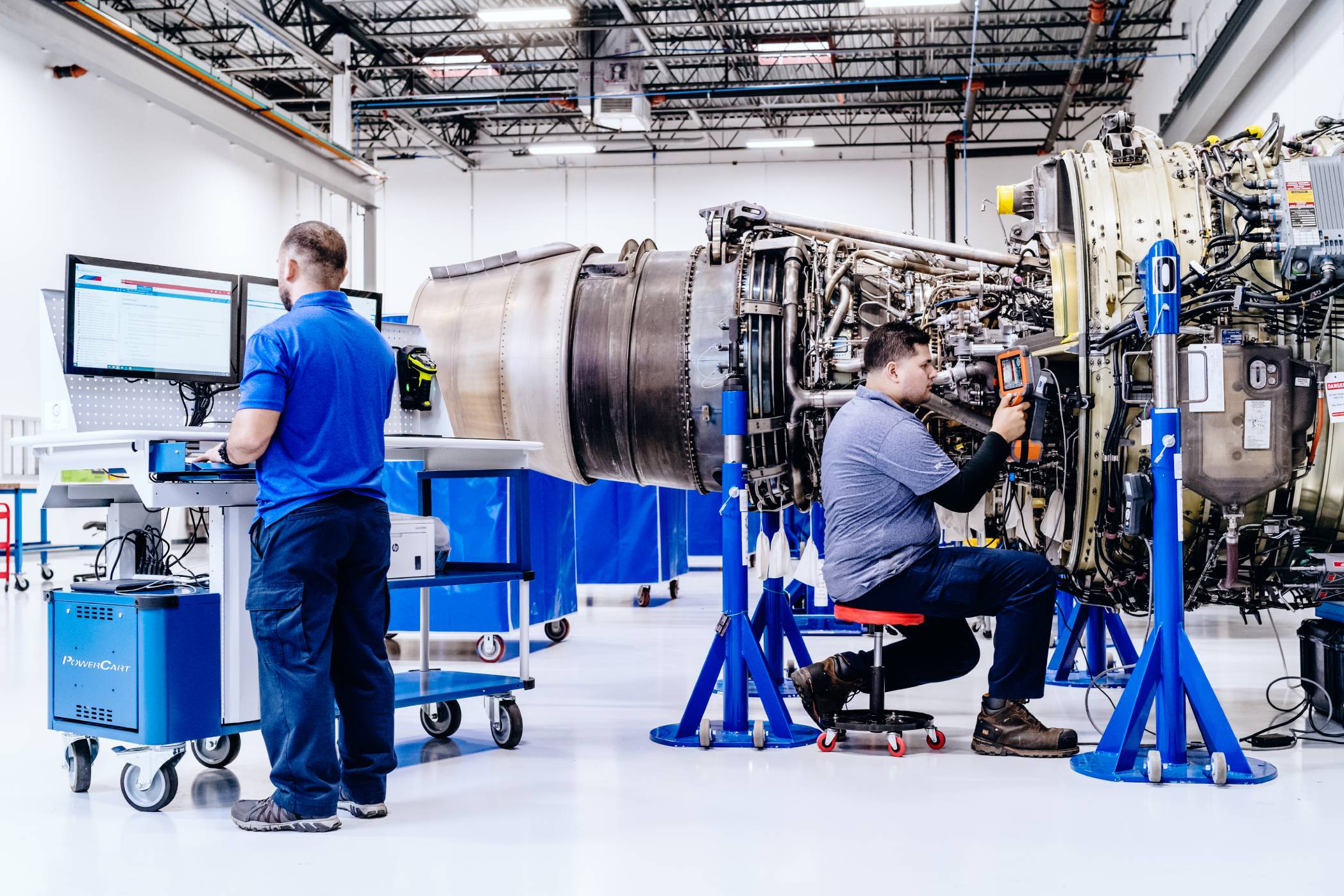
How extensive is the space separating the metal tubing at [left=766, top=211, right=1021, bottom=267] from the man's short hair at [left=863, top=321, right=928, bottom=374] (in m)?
0.51

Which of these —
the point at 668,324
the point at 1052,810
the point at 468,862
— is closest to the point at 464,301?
the point at 668,324

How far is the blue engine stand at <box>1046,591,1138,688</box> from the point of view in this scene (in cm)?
525

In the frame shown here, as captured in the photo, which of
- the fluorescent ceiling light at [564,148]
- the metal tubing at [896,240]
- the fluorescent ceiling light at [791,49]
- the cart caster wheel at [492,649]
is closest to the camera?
the metal tubing at [896,240]

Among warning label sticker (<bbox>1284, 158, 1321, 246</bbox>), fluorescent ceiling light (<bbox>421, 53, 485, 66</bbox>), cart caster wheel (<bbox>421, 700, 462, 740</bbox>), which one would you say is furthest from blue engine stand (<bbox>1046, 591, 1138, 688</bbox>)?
fluorescent ceiling light (<bbox>421, 53, 485, 66</bbox>)

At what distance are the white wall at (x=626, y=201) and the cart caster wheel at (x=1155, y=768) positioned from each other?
1525cm

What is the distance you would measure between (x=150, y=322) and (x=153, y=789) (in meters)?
1.59

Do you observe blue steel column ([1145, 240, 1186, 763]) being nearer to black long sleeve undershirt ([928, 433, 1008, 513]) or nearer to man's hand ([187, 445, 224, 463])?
black long sleeve undershirt ([928, 433, 1008, 513])

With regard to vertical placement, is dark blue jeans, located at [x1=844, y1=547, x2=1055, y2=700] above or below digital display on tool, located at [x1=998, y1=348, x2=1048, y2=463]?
below

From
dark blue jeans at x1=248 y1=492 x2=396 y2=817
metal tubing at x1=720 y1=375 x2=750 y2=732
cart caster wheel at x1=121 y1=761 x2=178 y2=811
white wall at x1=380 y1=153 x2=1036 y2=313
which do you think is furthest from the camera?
white wall at x1=380 y1=153 x2=1036 y2=313

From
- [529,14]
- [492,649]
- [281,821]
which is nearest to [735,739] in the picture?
[281,821]

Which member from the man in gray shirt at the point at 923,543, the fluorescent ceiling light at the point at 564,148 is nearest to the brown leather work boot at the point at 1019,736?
the man in gray shirt at the point at 923,543

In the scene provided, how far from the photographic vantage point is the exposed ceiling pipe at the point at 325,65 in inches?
489

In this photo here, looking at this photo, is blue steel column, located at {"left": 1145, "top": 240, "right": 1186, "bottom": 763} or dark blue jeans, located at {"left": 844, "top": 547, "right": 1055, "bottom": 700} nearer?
blue steel column, located at {"left": 1145, "top": 240, "right": 1186, "bottom": 763}

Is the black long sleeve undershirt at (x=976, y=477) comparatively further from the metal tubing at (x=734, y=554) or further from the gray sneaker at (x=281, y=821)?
the gray sneaker at (x=281, y=821)
